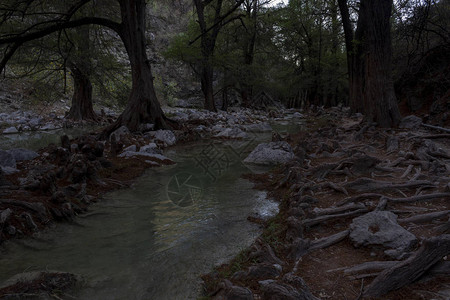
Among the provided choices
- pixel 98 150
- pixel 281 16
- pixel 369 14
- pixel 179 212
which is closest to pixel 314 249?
pixel 179 212

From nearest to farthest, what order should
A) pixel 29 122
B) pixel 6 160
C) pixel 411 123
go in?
pixel 6 160
pixel 411 123
pixel 29 122

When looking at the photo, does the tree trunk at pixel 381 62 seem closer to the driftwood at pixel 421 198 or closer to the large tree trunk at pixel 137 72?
the driftwood at pixel 421 198

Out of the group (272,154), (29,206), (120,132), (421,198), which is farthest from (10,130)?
(421,198)

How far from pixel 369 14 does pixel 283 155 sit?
5.57 meters

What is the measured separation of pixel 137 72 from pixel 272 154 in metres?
7.18

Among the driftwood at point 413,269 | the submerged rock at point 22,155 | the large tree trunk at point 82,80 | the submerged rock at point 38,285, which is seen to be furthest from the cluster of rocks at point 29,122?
the driftwood at point 413,269

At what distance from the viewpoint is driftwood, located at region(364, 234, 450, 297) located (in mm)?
2254

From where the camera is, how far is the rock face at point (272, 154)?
8.97 meters

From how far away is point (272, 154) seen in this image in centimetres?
914

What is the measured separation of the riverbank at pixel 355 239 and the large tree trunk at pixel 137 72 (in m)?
8.63

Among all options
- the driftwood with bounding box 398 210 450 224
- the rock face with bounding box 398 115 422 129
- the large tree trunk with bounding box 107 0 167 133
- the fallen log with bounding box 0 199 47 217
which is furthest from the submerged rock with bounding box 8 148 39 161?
the rock face with bounding box 398 115 422 129

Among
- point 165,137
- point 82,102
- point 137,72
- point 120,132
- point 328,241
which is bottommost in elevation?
point 328,241

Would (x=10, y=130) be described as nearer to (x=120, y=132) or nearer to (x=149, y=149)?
(x=120, y=132)

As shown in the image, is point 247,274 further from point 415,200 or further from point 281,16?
point 281,16
